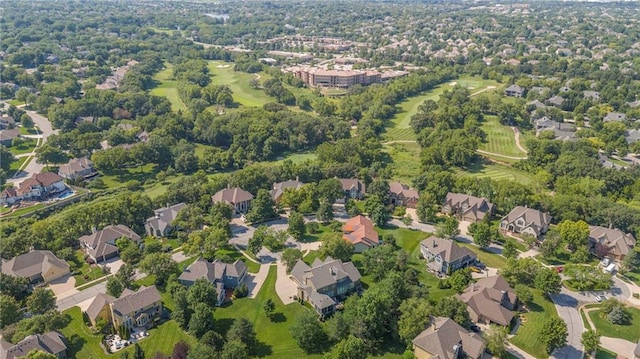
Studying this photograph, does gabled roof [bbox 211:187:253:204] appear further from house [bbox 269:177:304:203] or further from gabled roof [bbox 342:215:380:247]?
gabled roof [bbox 342:215:380:247]

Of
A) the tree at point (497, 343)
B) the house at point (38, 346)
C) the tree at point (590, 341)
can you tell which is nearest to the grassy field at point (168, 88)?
the house at point (38, 346)

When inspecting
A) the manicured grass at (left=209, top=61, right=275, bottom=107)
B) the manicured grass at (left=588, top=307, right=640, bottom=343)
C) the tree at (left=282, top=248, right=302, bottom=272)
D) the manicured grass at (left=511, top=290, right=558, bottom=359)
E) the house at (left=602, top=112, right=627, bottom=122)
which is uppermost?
the tree at (left=282, top=248, right=302, bottom=272)

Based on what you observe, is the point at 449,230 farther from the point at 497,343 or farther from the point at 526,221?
the point at 497,343

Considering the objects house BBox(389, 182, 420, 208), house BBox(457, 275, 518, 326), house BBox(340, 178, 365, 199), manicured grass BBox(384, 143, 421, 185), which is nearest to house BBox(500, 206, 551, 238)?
house BBox(389, 182, 420, 208)

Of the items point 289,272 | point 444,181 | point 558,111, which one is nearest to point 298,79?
point 558,111

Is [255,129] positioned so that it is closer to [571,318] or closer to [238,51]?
[571,318]

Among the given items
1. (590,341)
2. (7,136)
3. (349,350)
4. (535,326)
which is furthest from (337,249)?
(7,136)

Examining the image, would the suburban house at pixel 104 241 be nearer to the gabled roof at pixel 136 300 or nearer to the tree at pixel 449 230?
the gabled roof at pixel 136 300

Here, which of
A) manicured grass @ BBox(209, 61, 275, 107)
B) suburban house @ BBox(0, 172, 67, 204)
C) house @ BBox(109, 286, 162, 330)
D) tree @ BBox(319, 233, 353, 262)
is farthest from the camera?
manicured grass @ BBox(209, 61, 275, 107)

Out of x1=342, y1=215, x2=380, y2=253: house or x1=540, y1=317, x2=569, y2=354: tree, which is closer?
x1=540, y1=317, x2=569, y2=354: tree
